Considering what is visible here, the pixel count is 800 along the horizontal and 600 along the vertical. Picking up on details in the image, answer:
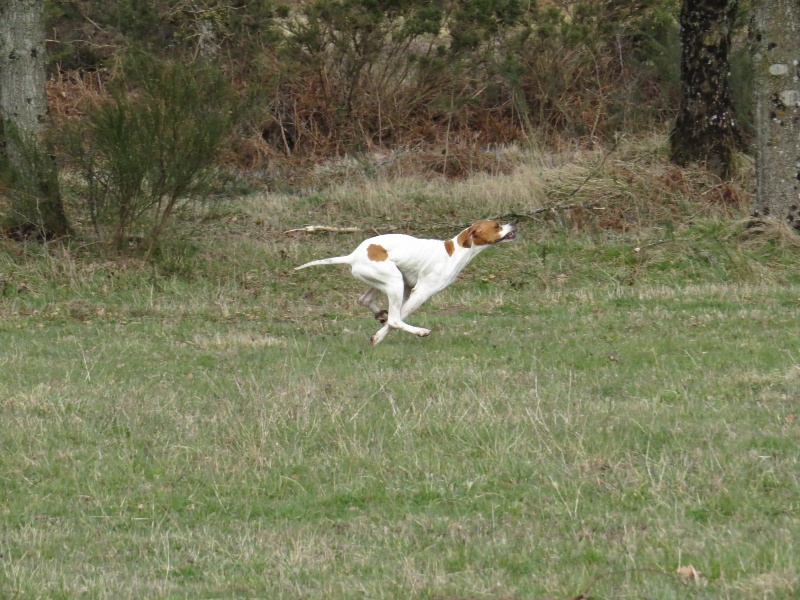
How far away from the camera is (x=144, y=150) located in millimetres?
13211

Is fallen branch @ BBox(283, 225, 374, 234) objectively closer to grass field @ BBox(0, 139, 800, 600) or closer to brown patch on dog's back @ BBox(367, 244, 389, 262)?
grass field @ BBox(0, 139, 800, 600)

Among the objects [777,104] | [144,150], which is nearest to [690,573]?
[144,150]

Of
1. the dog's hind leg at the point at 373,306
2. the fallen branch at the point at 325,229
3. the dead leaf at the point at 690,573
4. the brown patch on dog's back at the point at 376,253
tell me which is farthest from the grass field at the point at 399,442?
the fallen branch at the point at 325,229

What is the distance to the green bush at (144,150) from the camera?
1321 centimetres

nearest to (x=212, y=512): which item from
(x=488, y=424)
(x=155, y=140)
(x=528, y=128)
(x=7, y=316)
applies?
(x=488, y=424)

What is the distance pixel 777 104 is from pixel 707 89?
296cm

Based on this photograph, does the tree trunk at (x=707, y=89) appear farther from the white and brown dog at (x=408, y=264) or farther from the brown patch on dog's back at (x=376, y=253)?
the brown patch on dog's back at (x=376, y=253)

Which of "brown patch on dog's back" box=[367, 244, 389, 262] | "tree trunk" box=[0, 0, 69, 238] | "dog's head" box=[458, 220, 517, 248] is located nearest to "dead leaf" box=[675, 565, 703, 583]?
"brown patch on dog's back" box=[367, 244, 389, 262]

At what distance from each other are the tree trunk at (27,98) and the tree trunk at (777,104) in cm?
865

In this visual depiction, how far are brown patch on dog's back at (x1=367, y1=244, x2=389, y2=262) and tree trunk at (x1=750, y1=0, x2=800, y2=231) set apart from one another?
686 cm

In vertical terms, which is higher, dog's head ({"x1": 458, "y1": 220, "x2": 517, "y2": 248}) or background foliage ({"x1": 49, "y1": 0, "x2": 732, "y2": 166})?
dog's head ({"x1": 458, "y1": 220, "x2": 517, "y2": 248})

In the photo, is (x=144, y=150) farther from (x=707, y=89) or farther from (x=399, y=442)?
(x=707, y=89)

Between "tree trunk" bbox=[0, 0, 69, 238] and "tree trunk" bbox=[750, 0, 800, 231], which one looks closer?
"tree trunk" bbox=[0, 0, 69, 238]

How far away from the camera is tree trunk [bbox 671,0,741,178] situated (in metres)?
17.1
